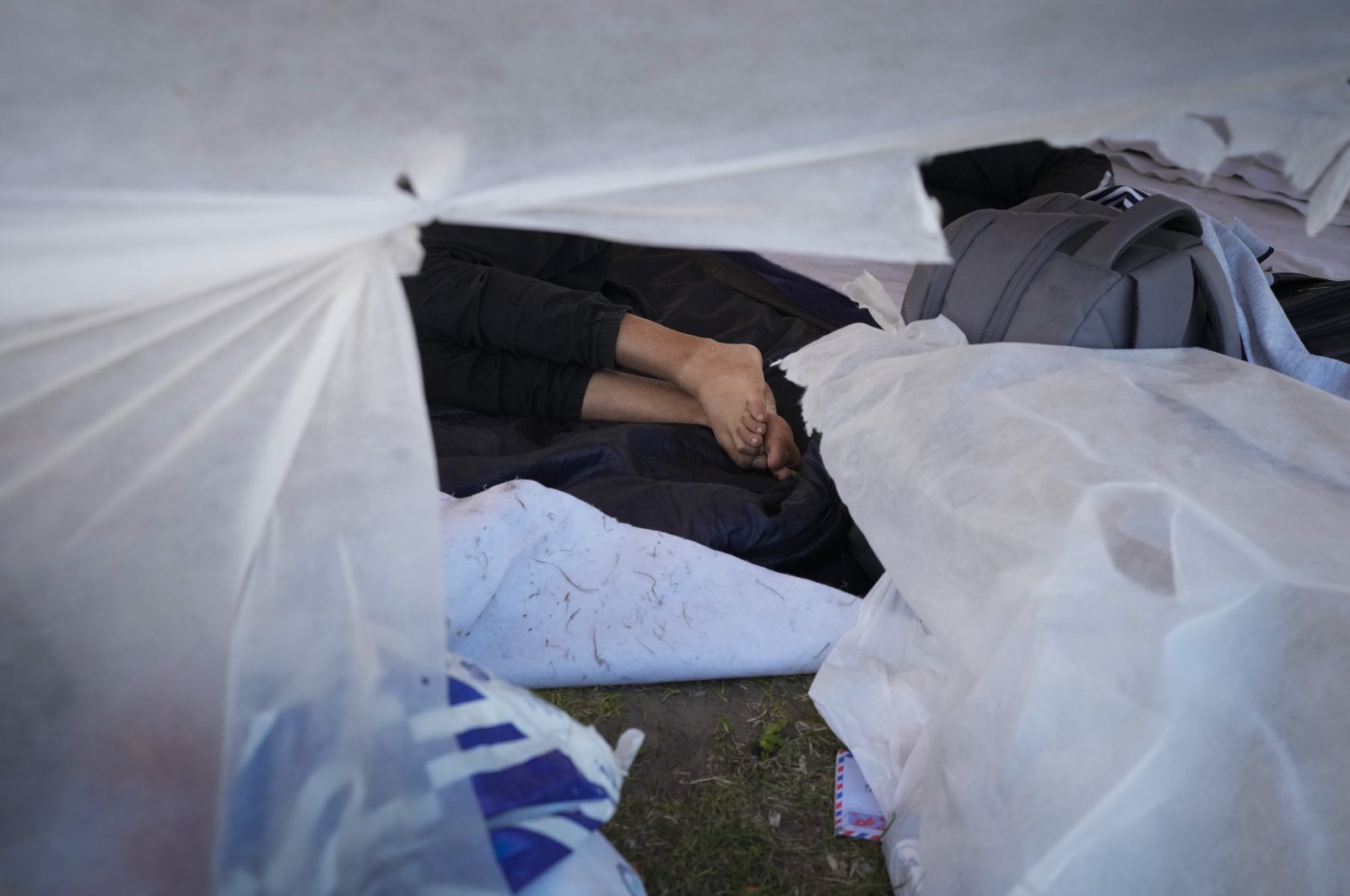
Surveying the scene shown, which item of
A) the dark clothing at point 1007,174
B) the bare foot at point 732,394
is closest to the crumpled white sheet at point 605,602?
the bare foot at point 732,394

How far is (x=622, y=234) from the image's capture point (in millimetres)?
707

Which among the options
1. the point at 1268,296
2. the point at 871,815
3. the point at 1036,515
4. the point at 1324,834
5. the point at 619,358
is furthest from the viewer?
the point at 619,358

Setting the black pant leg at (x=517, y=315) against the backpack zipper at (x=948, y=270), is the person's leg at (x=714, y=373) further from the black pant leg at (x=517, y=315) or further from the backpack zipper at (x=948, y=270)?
the backpack zipper at (x=948, y=270)

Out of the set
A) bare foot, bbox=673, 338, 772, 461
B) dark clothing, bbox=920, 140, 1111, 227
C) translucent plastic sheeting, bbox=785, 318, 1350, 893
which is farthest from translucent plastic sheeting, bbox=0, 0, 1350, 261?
dark clothing, bbox=920, 140, 1111, 227

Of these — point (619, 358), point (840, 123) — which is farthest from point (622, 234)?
point (619, 358)

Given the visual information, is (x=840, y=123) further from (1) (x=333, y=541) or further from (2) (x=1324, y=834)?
(2) (x=1324, y=834)

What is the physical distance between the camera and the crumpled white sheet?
1235mm

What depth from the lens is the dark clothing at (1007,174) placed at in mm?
2043

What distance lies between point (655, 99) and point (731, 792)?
76cm

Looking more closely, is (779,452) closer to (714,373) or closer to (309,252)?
(714,373)

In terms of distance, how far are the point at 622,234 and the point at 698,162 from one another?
7 cm

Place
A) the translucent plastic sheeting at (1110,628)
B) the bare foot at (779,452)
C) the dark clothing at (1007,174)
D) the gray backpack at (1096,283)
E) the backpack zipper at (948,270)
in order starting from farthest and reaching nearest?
the dark clothing at (1007,174) < the bare foot at (779,452) < the backpack zipper at (948,270) < the gray backpack at (1096,283) < the translucent plastic sheeting at (1110,628)

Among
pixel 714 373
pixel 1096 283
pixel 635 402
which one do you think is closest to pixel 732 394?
pixel 714 373

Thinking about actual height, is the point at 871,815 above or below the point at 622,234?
below
